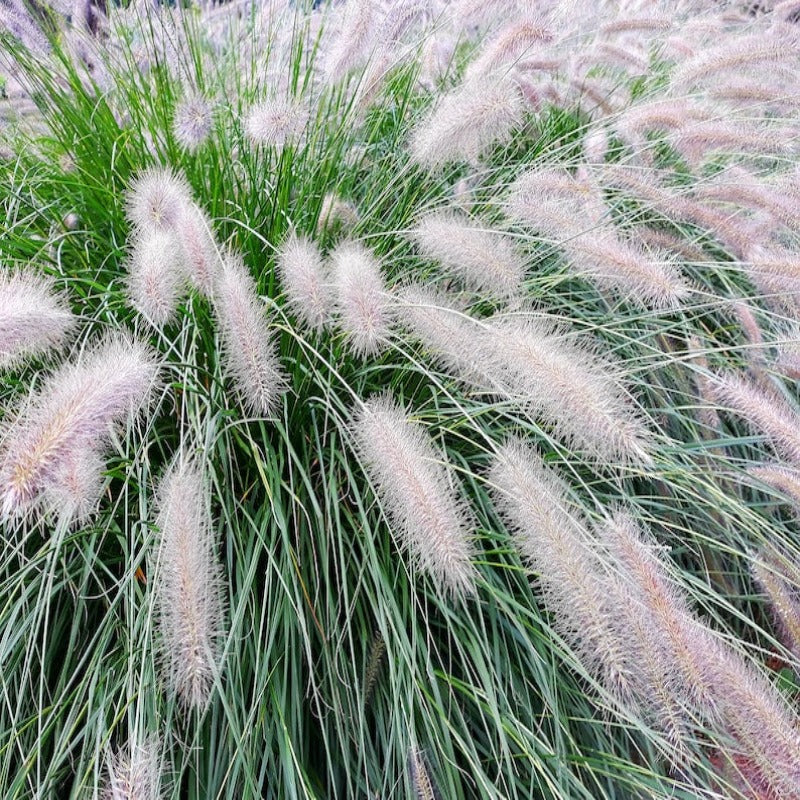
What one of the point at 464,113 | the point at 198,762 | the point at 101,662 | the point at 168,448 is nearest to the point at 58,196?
the point at 168,448

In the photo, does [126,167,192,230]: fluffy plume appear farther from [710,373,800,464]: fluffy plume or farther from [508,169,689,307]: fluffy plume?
[710,373,800,464]: fluffy plume

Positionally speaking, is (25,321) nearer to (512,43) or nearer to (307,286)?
(307,286)

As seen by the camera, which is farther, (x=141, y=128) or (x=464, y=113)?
(x=141, y=128)

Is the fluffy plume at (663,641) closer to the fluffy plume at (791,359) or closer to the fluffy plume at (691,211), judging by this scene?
the fluffy plume at (791,359)

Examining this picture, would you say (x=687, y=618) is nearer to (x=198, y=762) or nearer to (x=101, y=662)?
(x=198, y=762)

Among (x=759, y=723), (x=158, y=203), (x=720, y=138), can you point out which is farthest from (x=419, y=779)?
(x=720, y=138)

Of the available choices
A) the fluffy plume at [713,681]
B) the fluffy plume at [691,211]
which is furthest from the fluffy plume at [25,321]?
the fluffy plume at [691,211]
